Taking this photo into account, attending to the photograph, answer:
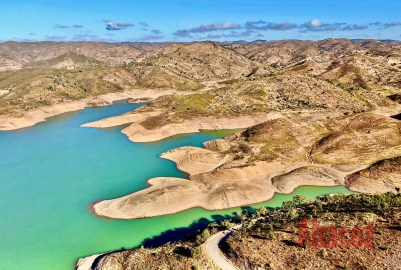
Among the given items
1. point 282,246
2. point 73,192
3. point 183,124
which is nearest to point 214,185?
point 282,246

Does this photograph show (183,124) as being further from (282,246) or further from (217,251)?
(282,246)

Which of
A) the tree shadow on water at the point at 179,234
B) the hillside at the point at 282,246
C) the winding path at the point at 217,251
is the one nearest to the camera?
the hillside at the point at 282,246

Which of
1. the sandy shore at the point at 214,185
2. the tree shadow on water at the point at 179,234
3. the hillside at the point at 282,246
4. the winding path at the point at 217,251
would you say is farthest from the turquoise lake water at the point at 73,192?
the winding path at the point at 217,251

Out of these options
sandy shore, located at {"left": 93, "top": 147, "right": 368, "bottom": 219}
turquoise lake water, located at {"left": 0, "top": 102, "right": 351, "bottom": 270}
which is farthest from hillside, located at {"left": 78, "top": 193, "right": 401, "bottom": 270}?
sandy shore, located at {"left": 93, "top": 147, "right": 368, "bottom": 219}

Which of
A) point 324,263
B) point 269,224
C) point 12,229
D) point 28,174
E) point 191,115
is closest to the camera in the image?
point 324,263

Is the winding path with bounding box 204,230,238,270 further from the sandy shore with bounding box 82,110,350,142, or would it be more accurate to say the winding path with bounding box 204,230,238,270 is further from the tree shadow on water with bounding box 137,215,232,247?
the sandy shore with bounding box 82,110,350,142

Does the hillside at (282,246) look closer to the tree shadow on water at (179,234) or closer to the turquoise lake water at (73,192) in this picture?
the tree shadow on water at (179,234)

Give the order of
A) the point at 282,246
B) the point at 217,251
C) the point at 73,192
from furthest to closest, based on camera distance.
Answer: the point at 73,192
the point at 217,251
the point at 282,246

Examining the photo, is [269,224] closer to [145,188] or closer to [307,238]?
[307,238]

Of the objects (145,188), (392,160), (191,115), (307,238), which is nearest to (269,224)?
(307,238)
